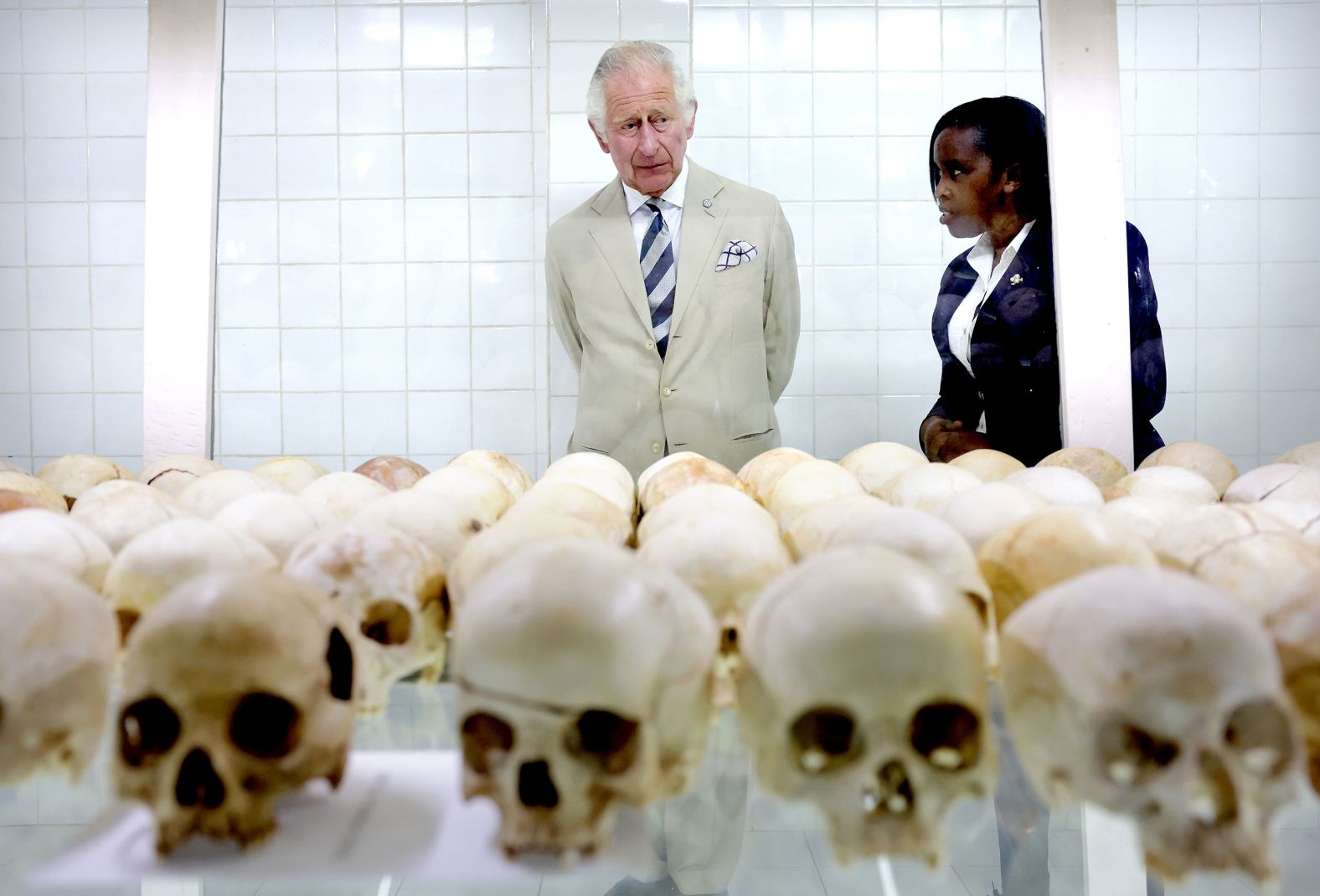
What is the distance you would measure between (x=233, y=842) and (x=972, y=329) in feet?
4.09

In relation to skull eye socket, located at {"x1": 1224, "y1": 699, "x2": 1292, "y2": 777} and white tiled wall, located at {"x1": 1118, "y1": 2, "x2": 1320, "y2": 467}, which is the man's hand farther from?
skull eye socket, located at {"x1": 1224, "y1": 699, "x2": 1292, "y2": 777}

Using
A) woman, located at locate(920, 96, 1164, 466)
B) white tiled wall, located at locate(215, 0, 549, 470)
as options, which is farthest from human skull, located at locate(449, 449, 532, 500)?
woman, located at locate(920, 96, 1164, 466)

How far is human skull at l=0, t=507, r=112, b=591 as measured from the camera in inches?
27.6

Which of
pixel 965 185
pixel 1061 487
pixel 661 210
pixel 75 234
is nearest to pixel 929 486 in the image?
pixel 1061 487

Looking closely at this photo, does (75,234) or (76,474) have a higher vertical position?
(75,234)

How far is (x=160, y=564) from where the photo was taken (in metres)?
0.68

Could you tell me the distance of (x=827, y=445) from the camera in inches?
68.6

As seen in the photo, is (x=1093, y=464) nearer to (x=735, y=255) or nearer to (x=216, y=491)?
(x=735, y=255)

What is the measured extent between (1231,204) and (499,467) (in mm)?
1510

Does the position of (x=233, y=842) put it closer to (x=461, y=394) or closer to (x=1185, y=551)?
A: (x=1185, y=551)

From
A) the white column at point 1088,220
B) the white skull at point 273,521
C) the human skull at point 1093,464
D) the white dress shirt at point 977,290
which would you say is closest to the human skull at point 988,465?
the human skull at point 1093,464

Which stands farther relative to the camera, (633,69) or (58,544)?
(633,69)

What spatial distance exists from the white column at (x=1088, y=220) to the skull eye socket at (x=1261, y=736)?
2.75 ft

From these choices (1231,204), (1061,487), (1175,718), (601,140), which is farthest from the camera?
(1231,204)
